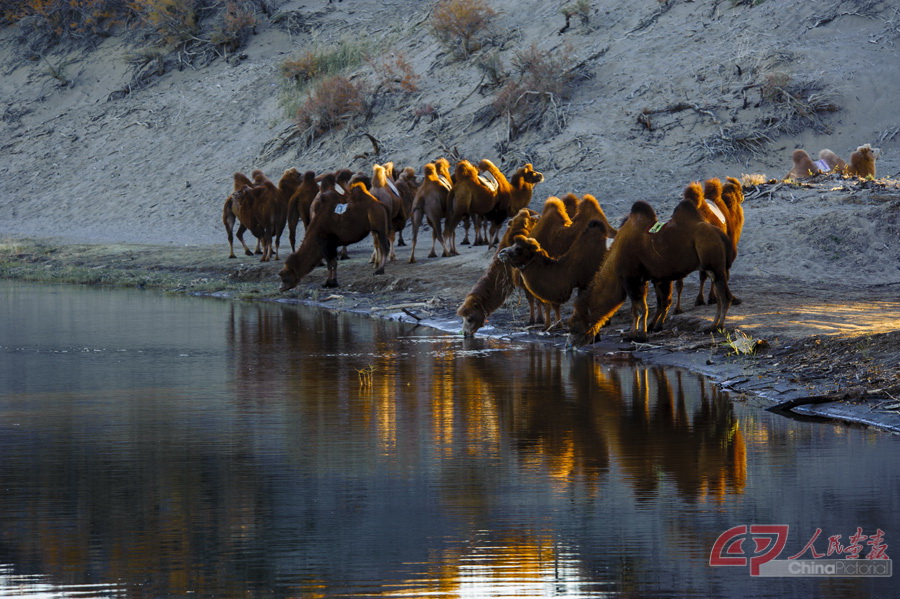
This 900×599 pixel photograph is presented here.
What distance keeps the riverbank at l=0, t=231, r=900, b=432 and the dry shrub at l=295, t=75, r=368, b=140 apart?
10.5 meters

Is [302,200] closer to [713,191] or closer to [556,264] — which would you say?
[713,191]

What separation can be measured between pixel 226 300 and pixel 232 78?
88.4ft

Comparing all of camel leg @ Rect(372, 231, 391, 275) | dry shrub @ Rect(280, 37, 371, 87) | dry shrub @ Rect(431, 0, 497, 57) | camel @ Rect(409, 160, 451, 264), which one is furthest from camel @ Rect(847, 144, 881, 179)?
dry shrub @ Rect(280, 37, 371, 87)

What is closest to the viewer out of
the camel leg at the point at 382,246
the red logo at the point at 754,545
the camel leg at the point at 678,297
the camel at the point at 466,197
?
the red logo at the point at 754,545

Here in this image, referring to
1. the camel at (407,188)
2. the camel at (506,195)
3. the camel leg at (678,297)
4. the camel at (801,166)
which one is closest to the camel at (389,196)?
the camel at (407,188)

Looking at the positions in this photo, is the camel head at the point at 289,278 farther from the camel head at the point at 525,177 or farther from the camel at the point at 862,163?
the camel at the point at 862,163

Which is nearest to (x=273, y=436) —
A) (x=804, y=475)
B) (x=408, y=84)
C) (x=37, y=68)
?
(x=804, y=475)

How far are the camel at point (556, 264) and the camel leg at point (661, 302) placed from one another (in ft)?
2.25

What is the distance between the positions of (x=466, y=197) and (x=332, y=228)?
306 cm

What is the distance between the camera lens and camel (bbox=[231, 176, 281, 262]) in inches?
991

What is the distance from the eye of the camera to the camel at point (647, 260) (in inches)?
513

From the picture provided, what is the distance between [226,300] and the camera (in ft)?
71.6

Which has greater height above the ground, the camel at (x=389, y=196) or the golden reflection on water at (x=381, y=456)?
the camel at (x=389, y=196)

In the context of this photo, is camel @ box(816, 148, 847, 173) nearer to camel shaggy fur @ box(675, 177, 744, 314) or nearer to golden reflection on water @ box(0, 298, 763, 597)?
camel shaggy fur @ box(675, 177, 744, 314)
